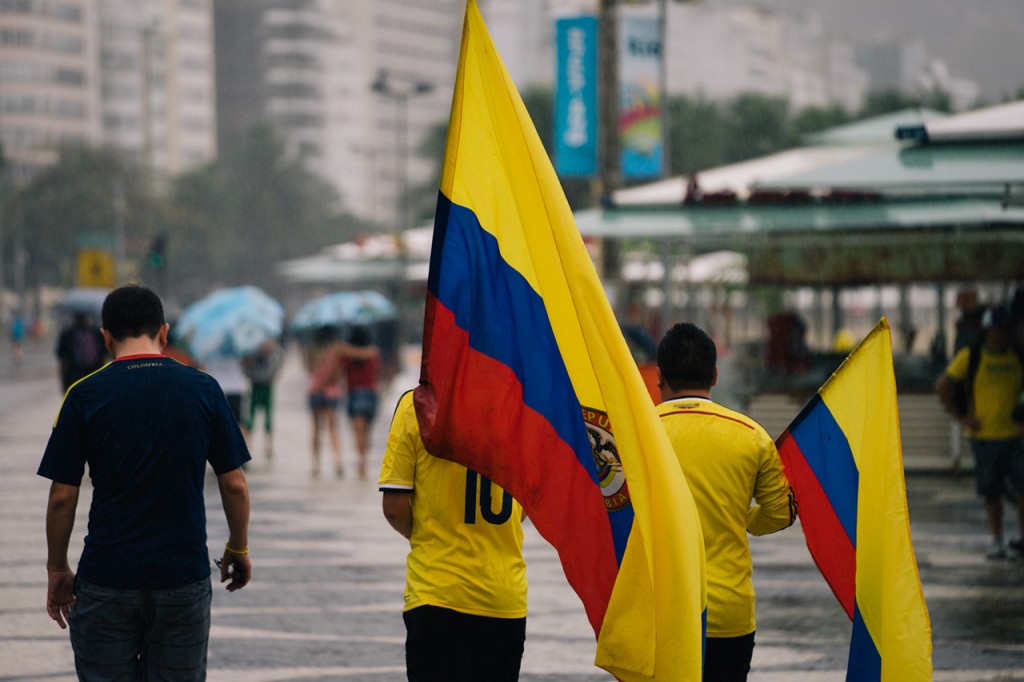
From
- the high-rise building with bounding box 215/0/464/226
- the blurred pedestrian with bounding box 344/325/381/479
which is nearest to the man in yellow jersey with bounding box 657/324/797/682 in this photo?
the blurred pedestrian with bounding box 344/325/381/479

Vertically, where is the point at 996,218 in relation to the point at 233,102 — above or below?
below

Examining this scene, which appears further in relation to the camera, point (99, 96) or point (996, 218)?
point (99, 96)

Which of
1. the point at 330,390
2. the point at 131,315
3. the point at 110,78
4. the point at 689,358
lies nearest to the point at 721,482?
the point at 689,358

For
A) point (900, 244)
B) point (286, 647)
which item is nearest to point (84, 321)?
point (900, 244)

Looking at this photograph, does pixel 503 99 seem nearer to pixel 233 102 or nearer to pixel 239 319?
pixel 239 319

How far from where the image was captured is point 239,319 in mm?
18094

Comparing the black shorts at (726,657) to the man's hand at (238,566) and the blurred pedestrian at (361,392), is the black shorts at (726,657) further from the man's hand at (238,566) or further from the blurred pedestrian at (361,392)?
the blurred pedestrian at (361,392)

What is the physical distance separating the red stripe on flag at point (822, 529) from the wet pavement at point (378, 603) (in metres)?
2.43

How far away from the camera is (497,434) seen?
4609 mm

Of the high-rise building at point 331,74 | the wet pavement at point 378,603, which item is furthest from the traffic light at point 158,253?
the high-rise building at point 331,74

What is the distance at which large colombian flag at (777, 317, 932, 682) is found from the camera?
17.1 feet

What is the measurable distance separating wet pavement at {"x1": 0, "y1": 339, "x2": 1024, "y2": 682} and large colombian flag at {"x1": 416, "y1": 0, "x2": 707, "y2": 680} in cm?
345

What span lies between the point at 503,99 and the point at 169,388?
1.35 m

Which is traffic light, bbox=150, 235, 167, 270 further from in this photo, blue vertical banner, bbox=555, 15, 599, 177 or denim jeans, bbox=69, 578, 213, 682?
denim jeans, bbox=69, 578, 213, 682
